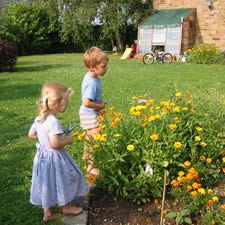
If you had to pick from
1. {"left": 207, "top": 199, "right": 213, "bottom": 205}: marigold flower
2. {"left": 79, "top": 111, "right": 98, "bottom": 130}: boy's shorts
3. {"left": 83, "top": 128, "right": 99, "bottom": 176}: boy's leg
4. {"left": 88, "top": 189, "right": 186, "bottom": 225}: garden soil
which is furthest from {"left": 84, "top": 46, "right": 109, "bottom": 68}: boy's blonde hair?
{"left": 207, "top": 199, "right": 213, "bottom": 205}: marigold flower

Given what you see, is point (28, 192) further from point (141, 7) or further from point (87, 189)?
point (141, 7)

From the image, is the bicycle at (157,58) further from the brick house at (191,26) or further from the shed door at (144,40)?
the shed door at (144,40)

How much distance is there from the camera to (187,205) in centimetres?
288

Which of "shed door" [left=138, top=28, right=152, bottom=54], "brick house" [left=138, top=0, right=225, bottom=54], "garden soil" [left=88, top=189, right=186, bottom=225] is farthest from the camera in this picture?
"shed door" [left=138, top=28, right=152, bottom=54]

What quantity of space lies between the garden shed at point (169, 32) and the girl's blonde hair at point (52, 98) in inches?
773

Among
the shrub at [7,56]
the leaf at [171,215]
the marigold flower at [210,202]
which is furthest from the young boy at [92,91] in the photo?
the shrub at [7,56]

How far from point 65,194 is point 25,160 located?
1768 mm

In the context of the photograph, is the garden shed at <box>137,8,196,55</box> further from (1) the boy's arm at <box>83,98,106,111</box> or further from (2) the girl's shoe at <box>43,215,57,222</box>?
(2) the girl's shoe at <box>43,215,57,222</box>

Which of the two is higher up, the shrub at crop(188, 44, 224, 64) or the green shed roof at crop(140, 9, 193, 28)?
the green shed roof at crop(140, 9, 193, 28)

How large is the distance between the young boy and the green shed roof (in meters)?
19.1

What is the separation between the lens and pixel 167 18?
74.9 ft

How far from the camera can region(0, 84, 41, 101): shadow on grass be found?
9.27 metres

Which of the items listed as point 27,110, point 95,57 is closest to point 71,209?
point 95,57

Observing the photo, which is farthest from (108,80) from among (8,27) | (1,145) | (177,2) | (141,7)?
(8,27)
